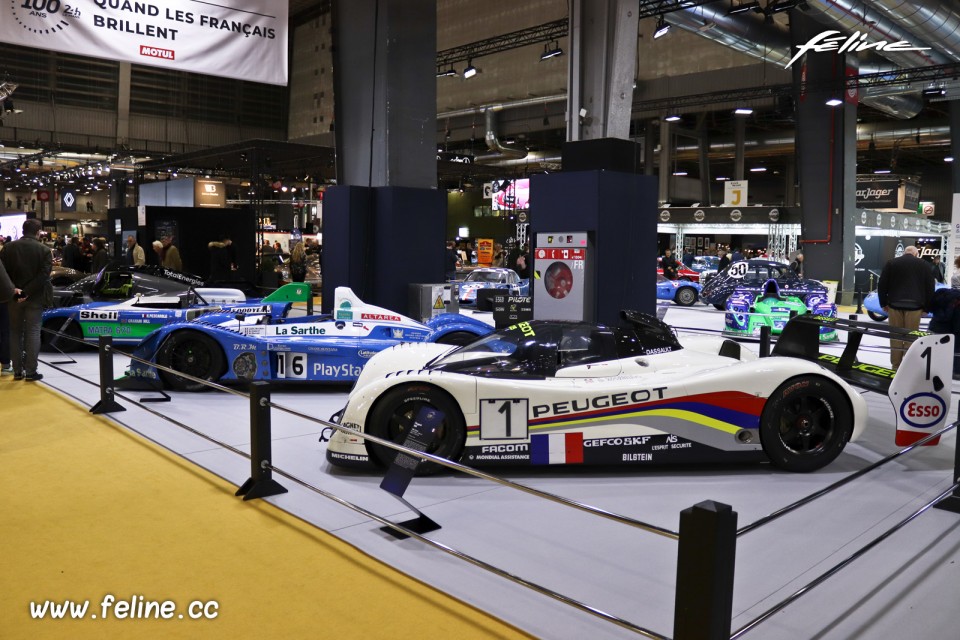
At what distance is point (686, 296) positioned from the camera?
20.0 m

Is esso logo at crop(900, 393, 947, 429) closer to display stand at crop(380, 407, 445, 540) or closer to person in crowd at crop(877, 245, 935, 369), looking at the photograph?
display stand at crop(380, 407, 445, 540)

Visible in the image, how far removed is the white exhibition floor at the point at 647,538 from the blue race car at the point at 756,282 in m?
9.05

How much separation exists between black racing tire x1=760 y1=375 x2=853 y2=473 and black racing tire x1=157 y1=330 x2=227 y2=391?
5.10 meters

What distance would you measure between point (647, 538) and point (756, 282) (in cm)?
1291

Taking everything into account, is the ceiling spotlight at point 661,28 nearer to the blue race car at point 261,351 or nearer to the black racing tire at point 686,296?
the black racing tire at point 686,296

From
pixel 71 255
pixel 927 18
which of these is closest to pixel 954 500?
pixel 927 18

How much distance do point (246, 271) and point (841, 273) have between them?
1547cm

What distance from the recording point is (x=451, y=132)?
31.2m

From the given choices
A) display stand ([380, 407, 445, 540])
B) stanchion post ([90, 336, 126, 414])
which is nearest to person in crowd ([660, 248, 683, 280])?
stanchion post ([90, 336, 126, 414])

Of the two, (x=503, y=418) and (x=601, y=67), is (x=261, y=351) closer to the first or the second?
(x=503, y=418)

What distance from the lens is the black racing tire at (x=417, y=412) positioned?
4965 mm

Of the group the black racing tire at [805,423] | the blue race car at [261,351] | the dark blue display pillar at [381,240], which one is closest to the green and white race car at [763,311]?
the dark blue display pillar at [381,240]

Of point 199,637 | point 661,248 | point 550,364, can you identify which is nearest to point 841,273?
point 661,248

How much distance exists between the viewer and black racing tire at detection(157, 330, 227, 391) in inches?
302
